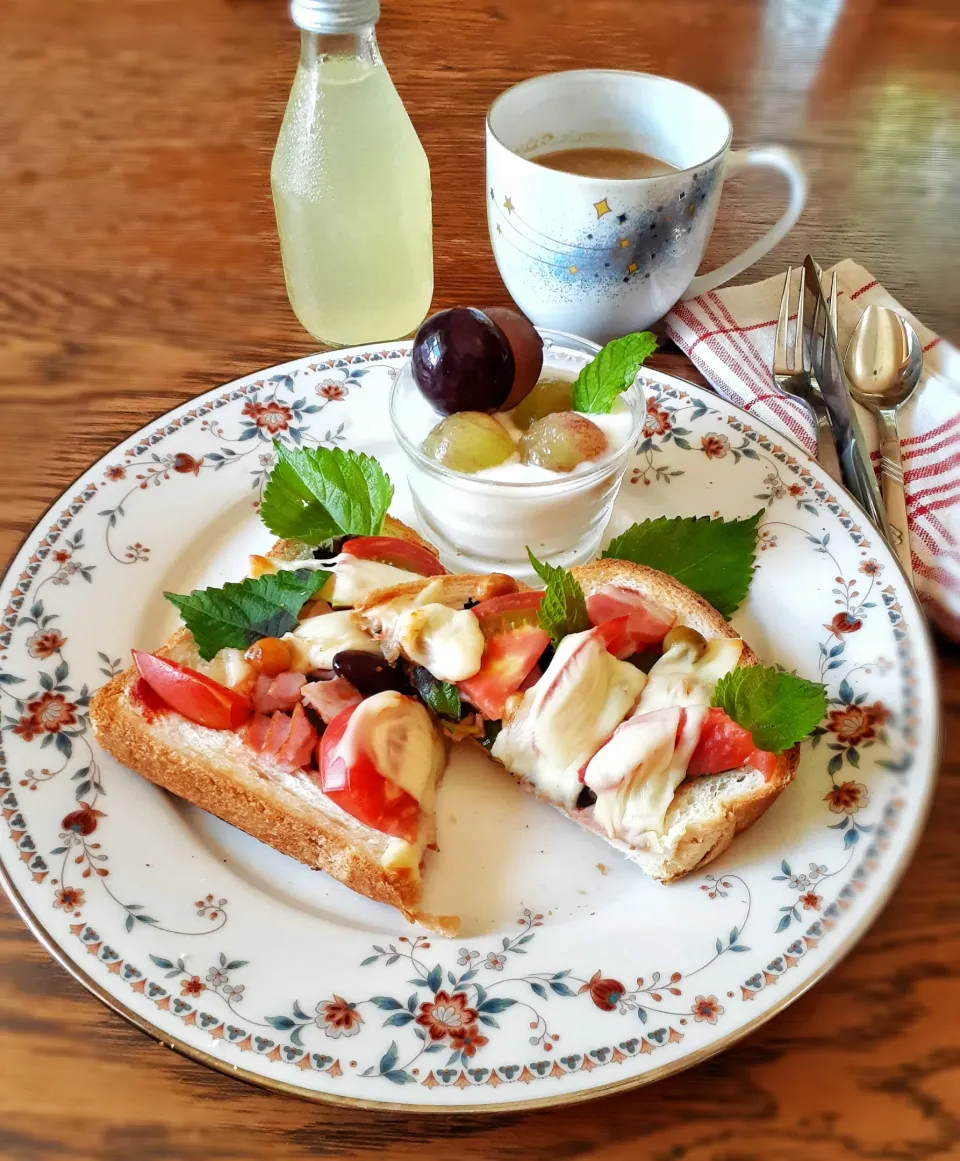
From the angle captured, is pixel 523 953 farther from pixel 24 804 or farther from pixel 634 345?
pixel 634 345

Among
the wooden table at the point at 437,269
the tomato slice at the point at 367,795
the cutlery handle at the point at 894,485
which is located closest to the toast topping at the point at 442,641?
the tomato slice at the point at 367,795

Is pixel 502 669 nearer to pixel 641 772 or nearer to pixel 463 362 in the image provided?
pixel 641 772

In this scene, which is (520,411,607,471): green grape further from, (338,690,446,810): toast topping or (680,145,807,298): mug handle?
(680,145,807,298): mug handle

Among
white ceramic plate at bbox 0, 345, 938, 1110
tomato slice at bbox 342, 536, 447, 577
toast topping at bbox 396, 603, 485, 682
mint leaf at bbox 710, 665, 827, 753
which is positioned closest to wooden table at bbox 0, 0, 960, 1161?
white ceramic plate at bbox 0, 345, 938, 1110

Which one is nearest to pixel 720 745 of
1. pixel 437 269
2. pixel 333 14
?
pixel 333 14

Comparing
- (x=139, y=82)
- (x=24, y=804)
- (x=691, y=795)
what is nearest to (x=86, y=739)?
(x=24, y=804)

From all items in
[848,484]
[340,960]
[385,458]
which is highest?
[848,484]
